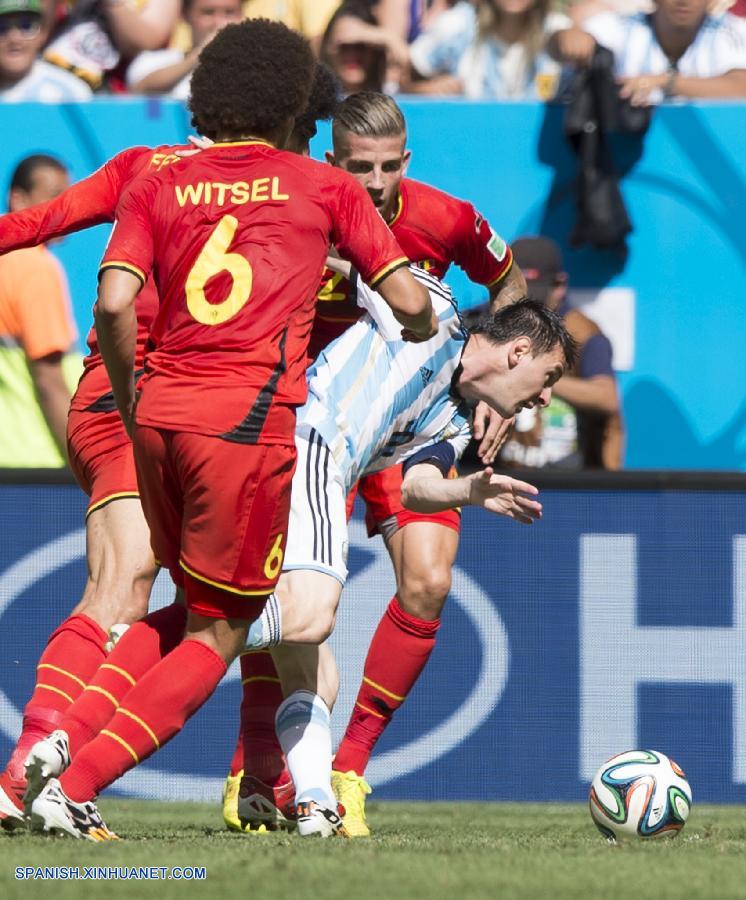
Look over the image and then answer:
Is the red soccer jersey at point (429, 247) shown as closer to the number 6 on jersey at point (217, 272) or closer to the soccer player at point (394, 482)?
the soccer player at point (394, 482)

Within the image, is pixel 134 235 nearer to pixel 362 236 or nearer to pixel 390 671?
pixel 362 236

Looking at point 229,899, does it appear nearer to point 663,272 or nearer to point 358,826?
point 358,826

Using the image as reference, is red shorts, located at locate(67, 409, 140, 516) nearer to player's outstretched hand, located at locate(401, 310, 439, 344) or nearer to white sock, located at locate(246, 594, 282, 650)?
white sock, located at locate(246, 594, 282, 650)

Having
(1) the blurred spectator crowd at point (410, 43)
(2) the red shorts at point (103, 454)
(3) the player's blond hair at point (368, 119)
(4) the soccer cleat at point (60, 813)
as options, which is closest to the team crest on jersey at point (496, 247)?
(3) the player's blond hair at point (368, 119)

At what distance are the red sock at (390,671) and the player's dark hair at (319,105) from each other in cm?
158

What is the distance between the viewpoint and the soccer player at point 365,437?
439cm

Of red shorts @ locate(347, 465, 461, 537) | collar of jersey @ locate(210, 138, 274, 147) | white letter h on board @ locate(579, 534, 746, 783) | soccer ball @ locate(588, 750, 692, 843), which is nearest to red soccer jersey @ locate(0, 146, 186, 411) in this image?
collar of jersey @ locate(210, 138, 274, 147)

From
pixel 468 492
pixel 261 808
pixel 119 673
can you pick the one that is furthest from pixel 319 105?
pixel 261 808

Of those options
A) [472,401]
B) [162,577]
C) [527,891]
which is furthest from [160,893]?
[162,577]

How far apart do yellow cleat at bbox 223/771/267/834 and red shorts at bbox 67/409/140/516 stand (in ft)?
3.08

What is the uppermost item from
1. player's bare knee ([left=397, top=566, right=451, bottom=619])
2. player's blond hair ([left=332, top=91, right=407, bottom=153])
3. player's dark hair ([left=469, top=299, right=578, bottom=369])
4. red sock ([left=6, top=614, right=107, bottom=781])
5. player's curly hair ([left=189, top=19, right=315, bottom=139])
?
player's curly hair ([left=189, top=19, right=315, bottom=139])

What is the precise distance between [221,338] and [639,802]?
1.85 meters

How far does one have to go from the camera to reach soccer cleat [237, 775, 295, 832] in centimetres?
494

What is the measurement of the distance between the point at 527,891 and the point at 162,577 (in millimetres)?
3452
